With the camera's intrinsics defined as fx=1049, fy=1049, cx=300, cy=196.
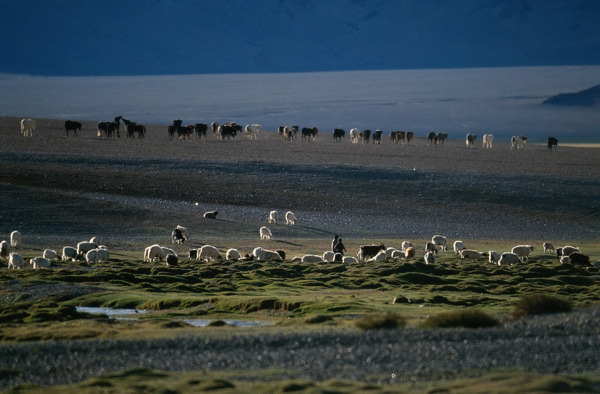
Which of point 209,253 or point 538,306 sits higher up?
point 538,306

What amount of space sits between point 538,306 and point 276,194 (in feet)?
111

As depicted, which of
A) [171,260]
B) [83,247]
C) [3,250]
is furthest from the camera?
[3,250]

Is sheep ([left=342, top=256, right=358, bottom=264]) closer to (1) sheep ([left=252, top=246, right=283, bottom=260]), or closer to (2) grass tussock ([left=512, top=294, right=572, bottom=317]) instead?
(1) sheep ([left=252, top=246, right=283, bottom=260])

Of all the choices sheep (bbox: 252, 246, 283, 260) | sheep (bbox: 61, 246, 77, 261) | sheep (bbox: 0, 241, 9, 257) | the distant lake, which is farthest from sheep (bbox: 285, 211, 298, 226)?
the distant lake

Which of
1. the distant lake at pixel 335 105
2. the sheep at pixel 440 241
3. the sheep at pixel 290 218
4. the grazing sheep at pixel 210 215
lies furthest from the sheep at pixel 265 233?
the distant lake at pixel 335 105

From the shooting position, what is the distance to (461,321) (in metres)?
19.1

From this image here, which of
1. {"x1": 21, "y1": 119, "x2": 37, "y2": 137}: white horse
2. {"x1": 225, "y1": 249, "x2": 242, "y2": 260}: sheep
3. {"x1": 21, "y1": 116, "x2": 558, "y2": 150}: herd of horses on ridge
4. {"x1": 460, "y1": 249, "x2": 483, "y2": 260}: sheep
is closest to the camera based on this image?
{"x1": 225, "y1": 249, "x2": 242, "y2": 260}: sheep

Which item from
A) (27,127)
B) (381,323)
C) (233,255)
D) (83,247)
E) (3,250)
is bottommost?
(3,250)

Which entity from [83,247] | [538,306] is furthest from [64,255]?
[538,306]

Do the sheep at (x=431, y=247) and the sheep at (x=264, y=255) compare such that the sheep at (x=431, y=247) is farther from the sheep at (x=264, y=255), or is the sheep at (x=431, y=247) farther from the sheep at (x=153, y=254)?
the sheep at (x=153, y=254)

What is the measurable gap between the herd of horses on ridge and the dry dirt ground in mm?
4462

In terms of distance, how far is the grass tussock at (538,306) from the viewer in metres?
20.5

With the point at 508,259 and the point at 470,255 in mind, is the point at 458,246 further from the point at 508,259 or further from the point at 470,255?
the point at 508,259

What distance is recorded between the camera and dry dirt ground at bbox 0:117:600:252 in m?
44.8
